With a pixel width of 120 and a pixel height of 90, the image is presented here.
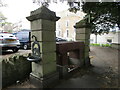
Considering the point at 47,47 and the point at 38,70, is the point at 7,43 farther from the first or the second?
the point at 47,47

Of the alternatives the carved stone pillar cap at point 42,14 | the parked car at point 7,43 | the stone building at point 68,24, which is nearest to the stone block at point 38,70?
the carved stone pillar cap at point 42,14

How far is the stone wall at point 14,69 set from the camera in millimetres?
3113

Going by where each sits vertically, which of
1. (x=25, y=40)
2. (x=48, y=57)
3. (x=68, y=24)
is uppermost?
(x=68, y=24)

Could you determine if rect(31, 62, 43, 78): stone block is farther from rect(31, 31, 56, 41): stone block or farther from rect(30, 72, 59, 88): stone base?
rect(31, 31, 56, 41): stone block

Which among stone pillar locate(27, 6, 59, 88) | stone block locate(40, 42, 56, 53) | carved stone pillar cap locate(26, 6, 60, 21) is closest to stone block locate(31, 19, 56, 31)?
stone pillar locate(27, 6, 59, 88)

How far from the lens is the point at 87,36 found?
5125 mm

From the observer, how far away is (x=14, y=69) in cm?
333

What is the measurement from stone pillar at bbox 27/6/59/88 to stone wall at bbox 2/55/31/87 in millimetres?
665

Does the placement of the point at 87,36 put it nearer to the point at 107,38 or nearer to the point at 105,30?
the point at 105,30

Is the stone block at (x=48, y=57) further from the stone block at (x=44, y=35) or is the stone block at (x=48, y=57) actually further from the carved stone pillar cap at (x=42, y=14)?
the carved stone pillar cap at (x=42, y=14)

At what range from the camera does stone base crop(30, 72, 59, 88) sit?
2.86 meters

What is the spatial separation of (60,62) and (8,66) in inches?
80.2

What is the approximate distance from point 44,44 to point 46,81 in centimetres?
126

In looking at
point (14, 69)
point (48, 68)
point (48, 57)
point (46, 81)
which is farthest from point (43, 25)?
point (14, 69)
